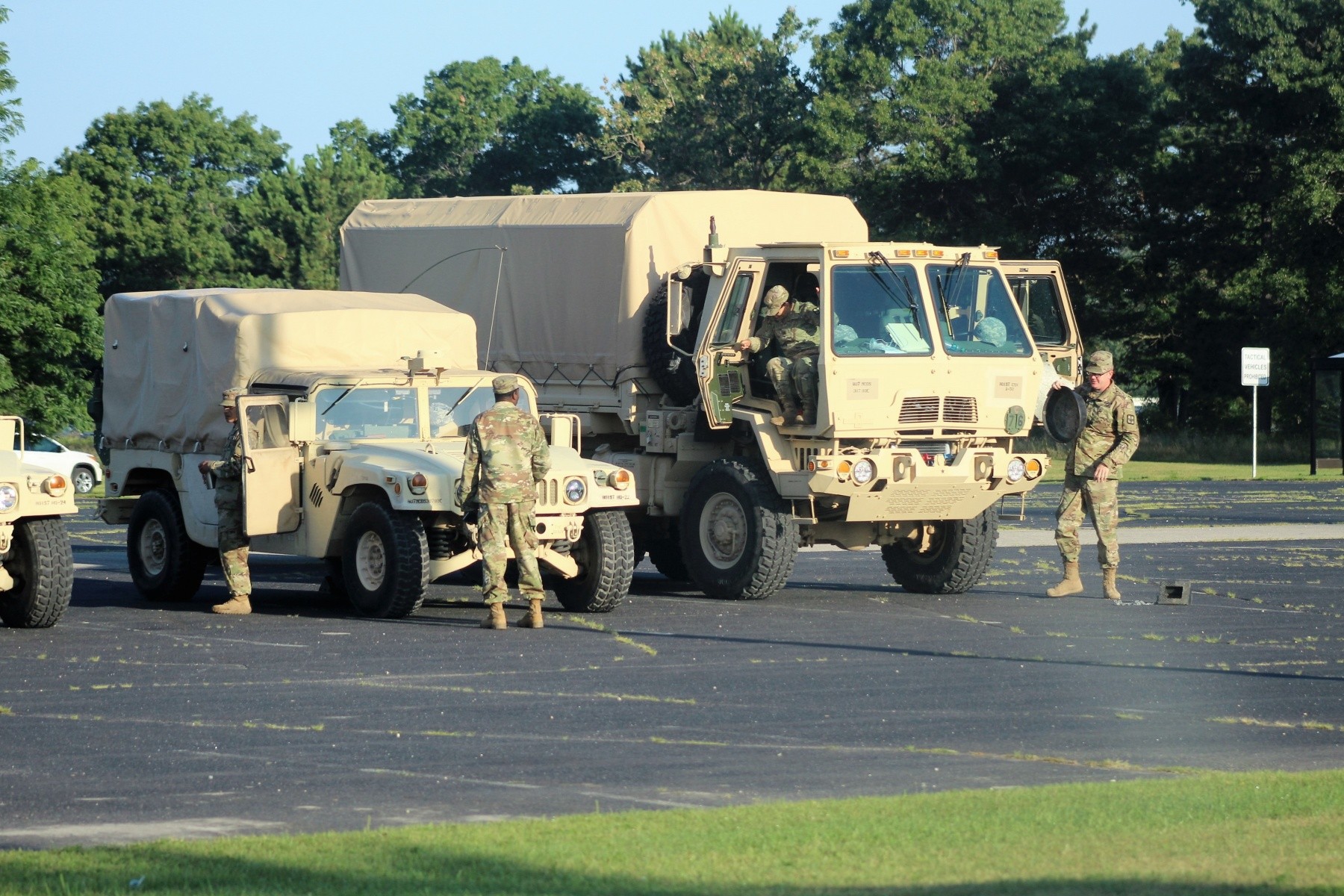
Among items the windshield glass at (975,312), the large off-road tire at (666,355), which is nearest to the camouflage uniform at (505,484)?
the large off-road tire at (666,355)

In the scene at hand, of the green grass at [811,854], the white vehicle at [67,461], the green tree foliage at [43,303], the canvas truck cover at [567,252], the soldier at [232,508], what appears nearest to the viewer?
the green grass at [811,854]

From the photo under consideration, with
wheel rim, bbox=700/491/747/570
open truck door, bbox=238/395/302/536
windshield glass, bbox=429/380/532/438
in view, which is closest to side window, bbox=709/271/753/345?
wheel rim, bbox=700/491/747/570

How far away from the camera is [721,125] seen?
232 feet

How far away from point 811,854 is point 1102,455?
34.3 ft

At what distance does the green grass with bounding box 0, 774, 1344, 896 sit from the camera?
6.56 meters

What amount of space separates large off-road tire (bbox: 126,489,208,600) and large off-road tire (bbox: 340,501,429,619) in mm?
2024

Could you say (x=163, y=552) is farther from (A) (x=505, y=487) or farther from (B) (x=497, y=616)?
(A) (x=505, y=487)

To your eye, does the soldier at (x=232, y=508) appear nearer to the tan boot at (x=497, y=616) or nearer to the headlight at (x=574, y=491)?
the tan boot at (x=497, y=616)

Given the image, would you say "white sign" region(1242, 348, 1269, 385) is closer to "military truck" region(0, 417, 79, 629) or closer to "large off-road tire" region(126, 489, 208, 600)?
"large off-road tire" region(126, 489, 208, 600)

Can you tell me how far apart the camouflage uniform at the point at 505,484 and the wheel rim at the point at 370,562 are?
1.11 metres

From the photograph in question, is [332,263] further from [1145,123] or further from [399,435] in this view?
[399,435]

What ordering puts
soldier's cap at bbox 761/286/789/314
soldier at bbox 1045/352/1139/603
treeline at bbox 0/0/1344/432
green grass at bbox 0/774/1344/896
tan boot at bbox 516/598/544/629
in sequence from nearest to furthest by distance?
green grass at bbox 0/774/1344/896
tan boot at bbox 516/598/544/629
soldier at bbox 1045/352/1139/603
soldier's cap at bbox 761/286/789/314
treeline at bbox 0/0/1344/432

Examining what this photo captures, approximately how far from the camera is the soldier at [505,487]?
576 inches

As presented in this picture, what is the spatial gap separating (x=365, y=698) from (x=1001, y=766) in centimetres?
393
